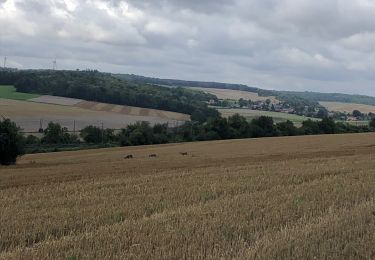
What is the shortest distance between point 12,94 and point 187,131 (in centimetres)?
4770

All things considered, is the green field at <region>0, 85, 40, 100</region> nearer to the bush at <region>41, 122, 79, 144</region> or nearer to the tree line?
the tree line

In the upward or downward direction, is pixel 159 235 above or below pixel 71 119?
above

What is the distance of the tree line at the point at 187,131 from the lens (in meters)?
89.2

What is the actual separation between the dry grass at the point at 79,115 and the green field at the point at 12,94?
6910 mm

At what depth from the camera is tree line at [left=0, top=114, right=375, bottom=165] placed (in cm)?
8925

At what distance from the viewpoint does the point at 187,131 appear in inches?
4008

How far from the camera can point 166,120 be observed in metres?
112

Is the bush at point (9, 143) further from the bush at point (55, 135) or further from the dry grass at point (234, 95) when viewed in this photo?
the dry grass at point (234, 95)

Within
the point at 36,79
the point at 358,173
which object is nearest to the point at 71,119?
the point at 36,79

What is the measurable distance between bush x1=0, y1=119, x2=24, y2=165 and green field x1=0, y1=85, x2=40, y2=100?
264ft

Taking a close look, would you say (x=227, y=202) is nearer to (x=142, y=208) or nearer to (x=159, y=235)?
(x=142, y=208)

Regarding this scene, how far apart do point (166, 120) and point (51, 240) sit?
341 ft

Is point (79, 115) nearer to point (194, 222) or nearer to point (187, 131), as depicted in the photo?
point (187, 131)

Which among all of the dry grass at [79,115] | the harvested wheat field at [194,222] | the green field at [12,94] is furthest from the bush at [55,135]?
the harvested wheat field at [194,222]
